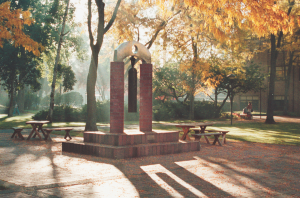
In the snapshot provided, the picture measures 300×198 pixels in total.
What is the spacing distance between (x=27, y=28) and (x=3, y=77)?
5.88 metres

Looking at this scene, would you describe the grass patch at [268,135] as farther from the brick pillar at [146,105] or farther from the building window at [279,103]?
the building window at [279,103]

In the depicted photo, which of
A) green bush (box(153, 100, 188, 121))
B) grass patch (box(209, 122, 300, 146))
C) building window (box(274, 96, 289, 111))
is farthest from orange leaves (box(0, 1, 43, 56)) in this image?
building window (box(274, 96, 289, 111))

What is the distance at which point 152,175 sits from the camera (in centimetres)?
645

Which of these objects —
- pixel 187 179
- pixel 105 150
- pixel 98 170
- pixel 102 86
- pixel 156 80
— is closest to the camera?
pixel 187 179

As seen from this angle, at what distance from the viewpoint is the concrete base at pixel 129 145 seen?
28.2ft

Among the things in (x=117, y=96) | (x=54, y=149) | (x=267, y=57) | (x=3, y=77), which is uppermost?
(x=267, y=57)

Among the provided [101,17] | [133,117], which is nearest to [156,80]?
[133,117]

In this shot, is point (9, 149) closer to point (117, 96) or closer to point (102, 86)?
point (117, 96)

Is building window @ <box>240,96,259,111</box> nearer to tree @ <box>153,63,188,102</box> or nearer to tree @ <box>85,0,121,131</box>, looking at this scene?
tree @ <box>153,63,188,102</box>

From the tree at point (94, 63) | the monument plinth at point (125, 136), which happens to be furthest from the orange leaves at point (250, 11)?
the tree at point (94, 63)

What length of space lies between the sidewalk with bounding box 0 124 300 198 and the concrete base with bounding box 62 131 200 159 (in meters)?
0.34

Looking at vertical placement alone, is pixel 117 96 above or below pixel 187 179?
above

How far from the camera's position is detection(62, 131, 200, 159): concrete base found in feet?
28.2

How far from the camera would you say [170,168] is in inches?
284
